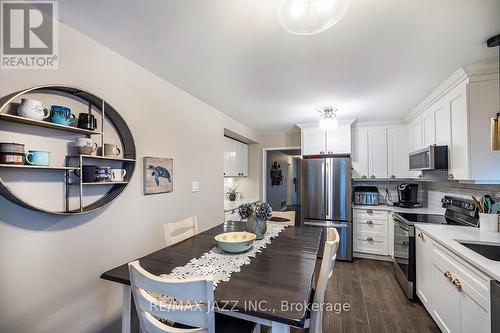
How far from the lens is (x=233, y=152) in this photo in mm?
4137

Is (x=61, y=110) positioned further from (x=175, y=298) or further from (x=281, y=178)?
(x=281, y=178)

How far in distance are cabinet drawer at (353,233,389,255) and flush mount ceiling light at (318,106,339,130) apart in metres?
1.96

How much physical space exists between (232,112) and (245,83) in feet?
3.37

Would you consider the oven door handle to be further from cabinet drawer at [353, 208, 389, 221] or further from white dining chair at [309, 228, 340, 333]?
white dining chair at [309, 228, 340, 333]

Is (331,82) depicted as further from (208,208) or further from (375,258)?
(375,258)

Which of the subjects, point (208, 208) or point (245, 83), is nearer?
point (245, 83)

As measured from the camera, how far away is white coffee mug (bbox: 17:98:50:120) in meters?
1.09

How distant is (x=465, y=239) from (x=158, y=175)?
2.52 m

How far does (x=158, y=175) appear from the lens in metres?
1.99

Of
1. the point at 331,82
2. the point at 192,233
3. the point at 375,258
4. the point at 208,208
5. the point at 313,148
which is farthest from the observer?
the point at 313,148

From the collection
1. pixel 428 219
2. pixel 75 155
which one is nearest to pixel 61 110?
pixel 75 155

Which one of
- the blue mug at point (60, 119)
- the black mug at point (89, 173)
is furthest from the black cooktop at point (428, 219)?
the blue mug at point (60, 119)

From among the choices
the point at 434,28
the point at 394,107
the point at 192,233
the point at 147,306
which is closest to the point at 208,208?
the point at 192,233

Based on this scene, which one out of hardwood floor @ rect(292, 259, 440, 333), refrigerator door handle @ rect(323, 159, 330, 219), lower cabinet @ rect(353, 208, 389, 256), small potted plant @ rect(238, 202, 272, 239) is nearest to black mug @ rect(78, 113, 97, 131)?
small potted plant @ rect(238, 202, 272, 239)
